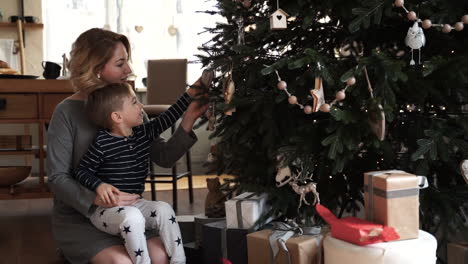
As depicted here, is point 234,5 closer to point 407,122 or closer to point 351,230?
point 407,122

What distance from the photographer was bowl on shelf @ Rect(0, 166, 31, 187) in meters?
3.46

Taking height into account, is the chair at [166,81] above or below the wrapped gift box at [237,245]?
above

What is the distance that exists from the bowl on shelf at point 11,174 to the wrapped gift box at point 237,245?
6.75 ft

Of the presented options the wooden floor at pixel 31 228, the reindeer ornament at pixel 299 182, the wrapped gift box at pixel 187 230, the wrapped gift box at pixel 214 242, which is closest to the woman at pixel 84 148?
the wrapped gift box at pixel 214 242

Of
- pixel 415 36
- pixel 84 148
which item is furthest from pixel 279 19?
pixel 84 148

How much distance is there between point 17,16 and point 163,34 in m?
1.39

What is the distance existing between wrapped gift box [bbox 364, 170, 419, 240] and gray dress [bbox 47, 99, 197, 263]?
2.89 feet

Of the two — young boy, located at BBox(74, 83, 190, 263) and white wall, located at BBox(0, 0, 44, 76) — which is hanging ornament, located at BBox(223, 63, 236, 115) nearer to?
young boy, located at BBox(74, 83, 190, 263)

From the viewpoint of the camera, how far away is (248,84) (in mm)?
1802

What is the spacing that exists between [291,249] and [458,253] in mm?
491

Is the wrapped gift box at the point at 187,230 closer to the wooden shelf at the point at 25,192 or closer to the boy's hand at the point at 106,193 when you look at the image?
the boy's hand at the point at 106,193

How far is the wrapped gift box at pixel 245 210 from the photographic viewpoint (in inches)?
72.7

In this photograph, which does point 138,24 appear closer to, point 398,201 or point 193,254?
point 193,254

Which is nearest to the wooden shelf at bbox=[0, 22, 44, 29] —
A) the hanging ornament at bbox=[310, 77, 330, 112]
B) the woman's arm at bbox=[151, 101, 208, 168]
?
the woman's arm at bbox=[151, 101, 208, 168]
